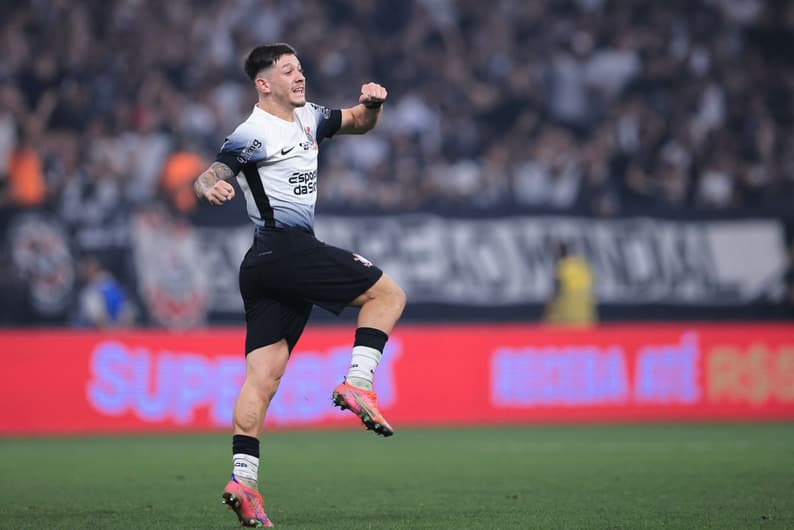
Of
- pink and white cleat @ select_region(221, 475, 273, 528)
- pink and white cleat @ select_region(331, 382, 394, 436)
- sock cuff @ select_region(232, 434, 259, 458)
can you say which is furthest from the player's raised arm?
pink and white cleat @ select_region(221, 475, 273, 528)

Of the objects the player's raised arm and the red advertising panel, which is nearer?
the player's raised arm

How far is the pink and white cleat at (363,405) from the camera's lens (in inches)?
275

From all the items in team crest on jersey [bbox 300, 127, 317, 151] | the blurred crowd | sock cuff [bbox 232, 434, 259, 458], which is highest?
the blurred crowd

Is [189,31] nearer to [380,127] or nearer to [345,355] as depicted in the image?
[380,127]

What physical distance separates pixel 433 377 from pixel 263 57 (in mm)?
9947

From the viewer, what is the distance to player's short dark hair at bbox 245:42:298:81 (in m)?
7.48

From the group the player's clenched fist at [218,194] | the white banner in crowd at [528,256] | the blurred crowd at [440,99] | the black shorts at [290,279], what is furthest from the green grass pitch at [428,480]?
the blurred crowd at [440,99]

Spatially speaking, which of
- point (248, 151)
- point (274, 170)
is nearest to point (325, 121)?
point (274, 170)

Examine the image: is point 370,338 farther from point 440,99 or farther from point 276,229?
point 440,99

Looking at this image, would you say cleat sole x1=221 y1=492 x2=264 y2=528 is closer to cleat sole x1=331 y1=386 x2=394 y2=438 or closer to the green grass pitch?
the green grass pitch

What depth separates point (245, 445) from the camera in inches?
286

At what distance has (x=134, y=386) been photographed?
16078 millimetres

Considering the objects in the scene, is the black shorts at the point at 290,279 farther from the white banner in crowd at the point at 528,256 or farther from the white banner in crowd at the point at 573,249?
the white banner in crowd at the point at 573,249

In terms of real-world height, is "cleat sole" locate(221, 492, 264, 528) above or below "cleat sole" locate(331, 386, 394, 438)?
below
